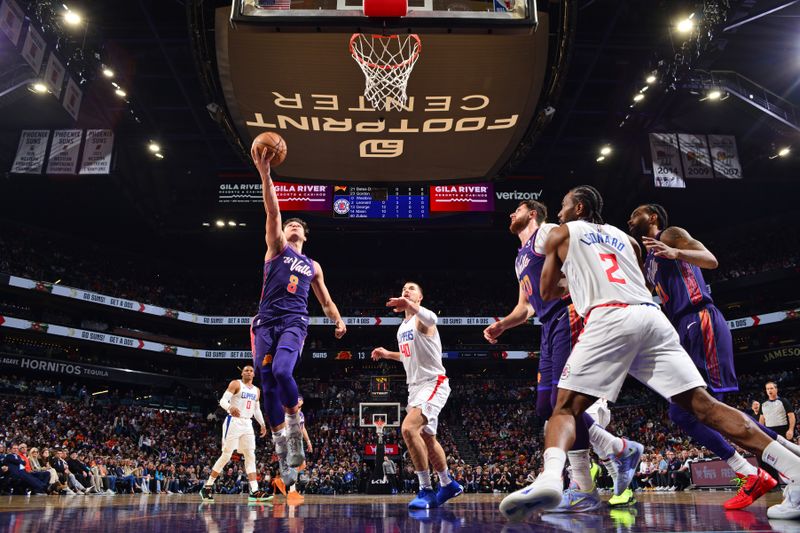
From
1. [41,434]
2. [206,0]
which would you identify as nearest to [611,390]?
[206,0]

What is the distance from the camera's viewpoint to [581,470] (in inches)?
187

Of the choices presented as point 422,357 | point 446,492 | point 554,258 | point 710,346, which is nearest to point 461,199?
point 422,357

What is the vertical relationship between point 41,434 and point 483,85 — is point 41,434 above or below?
below

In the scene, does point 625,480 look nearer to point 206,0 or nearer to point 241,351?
point 206,0

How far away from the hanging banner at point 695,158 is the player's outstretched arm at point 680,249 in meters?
17.3

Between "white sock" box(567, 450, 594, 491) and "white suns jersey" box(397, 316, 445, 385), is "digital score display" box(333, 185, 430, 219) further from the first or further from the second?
"white sock" box(567, 450, 594, 491)

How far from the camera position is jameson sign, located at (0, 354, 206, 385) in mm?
25672

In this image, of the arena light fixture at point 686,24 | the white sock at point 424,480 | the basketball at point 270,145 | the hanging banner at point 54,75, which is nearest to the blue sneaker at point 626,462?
the white sock at point 424,480

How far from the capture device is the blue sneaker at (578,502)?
452 cm

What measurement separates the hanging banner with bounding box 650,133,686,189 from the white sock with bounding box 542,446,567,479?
18459 mm

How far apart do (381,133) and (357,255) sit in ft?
78.2

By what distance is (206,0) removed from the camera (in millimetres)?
9625

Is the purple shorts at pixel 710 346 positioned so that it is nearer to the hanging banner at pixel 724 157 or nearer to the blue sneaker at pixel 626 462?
the blue sneaker at pixel 626 462

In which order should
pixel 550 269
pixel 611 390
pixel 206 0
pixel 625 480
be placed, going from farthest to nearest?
1. pixel 206 0
2. pixel 625 480
3. pixel 550 269
4. pixel 611 390
